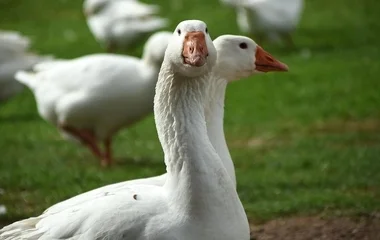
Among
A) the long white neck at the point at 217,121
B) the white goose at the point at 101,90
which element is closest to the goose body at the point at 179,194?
the long white neck at the point at 217,121

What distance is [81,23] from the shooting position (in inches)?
884

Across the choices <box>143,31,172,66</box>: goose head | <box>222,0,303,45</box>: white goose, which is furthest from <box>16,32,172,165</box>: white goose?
<box>222,0,303,45</box>: white goose

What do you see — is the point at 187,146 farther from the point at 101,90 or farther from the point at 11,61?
the point at 11,61

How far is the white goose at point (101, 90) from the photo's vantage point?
10483 mm

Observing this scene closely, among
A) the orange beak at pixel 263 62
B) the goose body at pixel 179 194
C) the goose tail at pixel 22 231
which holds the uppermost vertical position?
the orange beak at pixel 263 62

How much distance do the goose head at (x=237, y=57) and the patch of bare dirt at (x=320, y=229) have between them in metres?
1.33

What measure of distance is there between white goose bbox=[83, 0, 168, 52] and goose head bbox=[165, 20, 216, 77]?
11.7 metres

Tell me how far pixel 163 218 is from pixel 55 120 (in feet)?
20.0

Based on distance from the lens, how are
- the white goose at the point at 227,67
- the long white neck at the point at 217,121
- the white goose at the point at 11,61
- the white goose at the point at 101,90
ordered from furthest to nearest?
the white goose at the point at 11,61
the white goose at the point at 101,90
the white goose at the point at 227,67
the long white neck at the point at 217,121

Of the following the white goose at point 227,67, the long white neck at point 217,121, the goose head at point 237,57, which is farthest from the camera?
the goose head at point 237,57

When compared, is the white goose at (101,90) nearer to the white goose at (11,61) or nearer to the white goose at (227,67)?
the white goose at (11,61)

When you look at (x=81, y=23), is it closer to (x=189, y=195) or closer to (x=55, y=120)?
(x=55, y=120)

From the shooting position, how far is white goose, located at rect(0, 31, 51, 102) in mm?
13953

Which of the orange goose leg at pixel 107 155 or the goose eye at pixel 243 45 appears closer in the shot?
the goose eye at pixel 243 45
